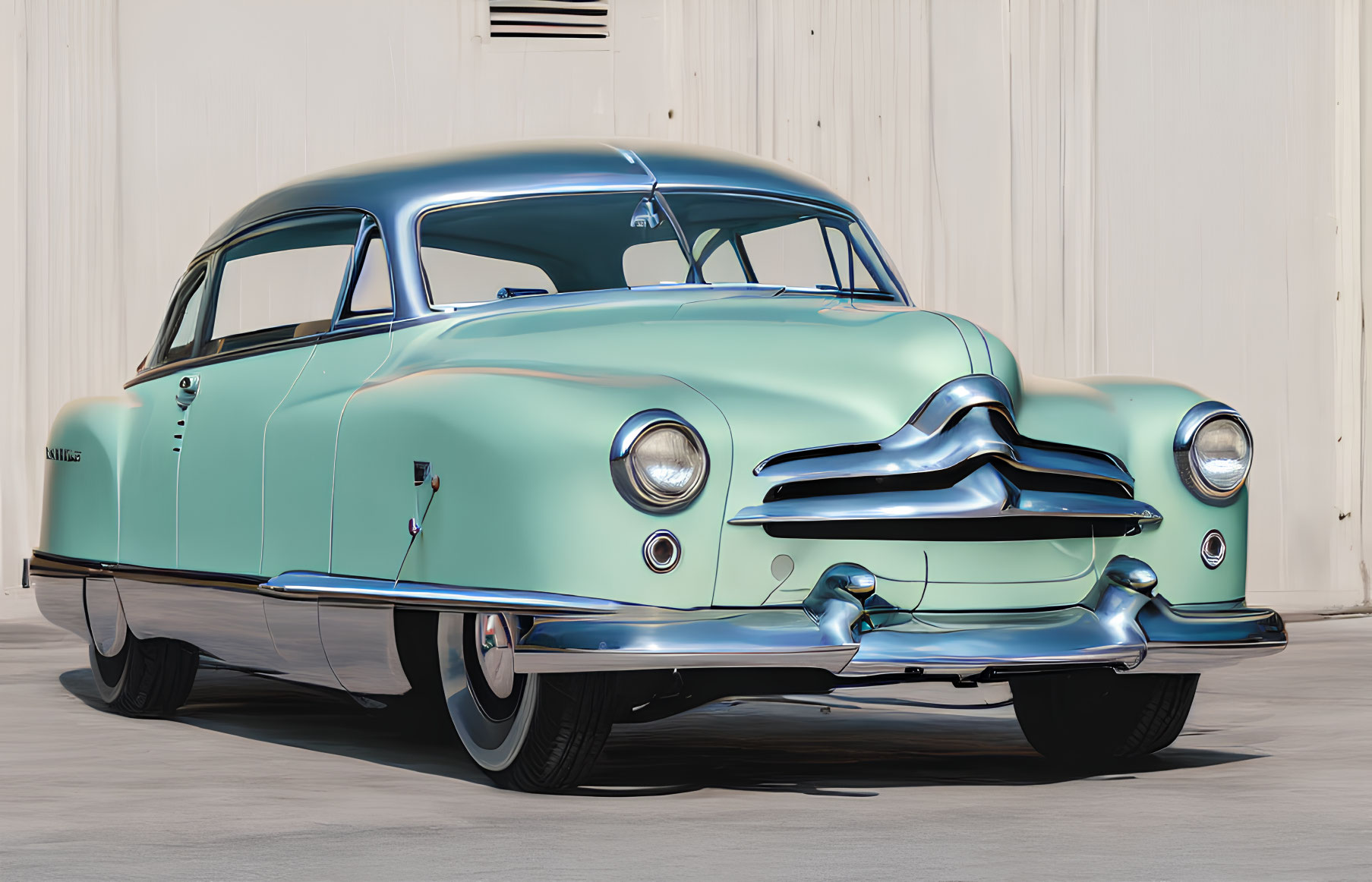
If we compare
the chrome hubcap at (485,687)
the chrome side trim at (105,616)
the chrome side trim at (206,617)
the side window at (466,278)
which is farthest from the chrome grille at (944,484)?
the chrome side trim at (105,616)

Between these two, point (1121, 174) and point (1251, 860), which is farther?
point (1121, 174)

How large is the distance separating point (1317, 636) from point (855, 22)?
4234 mm

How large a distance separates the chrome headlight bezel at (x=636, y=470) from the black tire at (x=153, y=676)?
271 centimetres

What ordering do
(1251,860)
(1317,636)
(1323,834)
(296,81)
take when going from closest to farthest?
(1251,860)
(1323,834)
(1317,636)
(296,81)

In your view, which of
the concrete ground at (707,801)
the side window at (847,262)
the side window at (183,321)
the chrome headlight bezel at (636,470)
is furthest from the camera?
the side window at (183,321)

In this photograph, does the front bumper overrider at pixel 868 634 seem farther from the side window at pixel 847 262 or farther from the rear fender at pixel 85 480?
the rear fender at pixel 85 480

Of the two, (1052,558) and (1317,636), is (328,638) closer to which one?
(1052,558)

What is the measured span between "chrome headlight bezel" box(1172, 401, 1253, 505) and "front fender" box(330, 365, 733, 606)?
1.25 m

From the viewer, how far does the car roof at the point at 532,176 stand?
5.66 meters

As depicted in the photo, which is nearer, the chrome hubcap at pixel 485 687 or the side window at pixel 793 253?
the chrome hubcap at pixel 485 687

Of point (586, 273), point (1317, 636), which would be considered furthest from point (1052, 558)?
point (1317, 636)

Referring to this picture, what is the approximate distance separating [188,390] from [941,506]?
2772mm

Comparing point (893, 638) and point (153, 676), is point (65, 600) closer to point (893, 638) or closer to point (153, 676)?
point (153, 676)

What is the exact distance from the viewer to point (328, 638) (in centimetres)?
512
